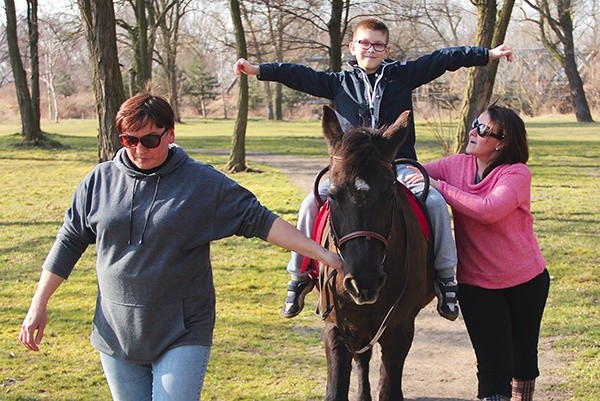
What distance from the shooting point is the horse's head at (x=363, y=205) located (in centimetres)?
375

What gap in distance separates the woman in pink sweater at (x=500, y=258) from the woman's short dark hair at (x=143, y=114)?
2022 mm

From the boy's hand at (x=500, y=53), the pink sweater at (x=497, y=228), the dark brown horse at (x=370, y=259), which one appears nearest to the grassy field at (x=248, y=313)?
the dark brown horse at (x=370, y=259)

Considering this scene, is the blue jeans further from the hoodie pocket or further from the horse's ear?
the horse's ear

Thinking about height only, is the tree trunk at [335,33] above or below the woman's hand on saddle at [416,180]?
above

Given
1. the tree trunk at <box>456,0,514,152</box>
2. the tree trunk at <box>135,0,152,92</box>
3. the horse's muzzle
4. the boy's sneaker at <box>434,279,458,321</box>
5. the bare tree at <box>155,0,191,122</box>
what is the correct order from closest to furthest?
the horse's muzzle < the boy's sneaker at <box>434,279,458,321</box> < the tree trunk at <box>456,0,514,152</box> < the tree trunk at <box>135,0,152,92</box> < the bare tree at <box>155,0,191,122</box>

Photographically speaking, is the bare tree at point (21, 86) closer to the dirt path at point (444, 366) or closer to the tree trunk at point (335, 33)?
the tree trunk at point (335, 33)

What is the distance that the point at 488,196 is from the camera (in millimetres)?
4754

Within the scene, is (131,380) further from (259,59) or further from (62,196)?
(259,59)

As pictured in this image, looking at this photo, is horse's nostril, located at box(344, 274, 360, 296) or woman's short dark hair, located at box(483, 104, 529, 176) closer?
horse's nostril, located at box(344, 274, 360, 296)

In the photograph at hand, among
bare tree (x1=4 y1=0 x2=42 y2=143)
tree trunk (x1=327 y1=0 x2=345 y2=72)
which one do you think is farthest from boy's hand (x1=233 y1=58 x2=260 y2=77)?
bare tree (x1=4 y1=0 x2=42 y2=143)

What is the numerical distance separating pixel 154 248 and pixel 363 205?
3.41ft

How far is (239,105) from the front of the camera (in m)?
20.2

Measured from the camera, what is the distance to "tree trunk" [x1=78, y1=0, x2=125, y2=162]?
13812mm

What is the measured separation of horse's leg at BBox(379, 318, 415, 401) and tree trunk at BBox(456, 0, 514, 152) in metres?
10.9
